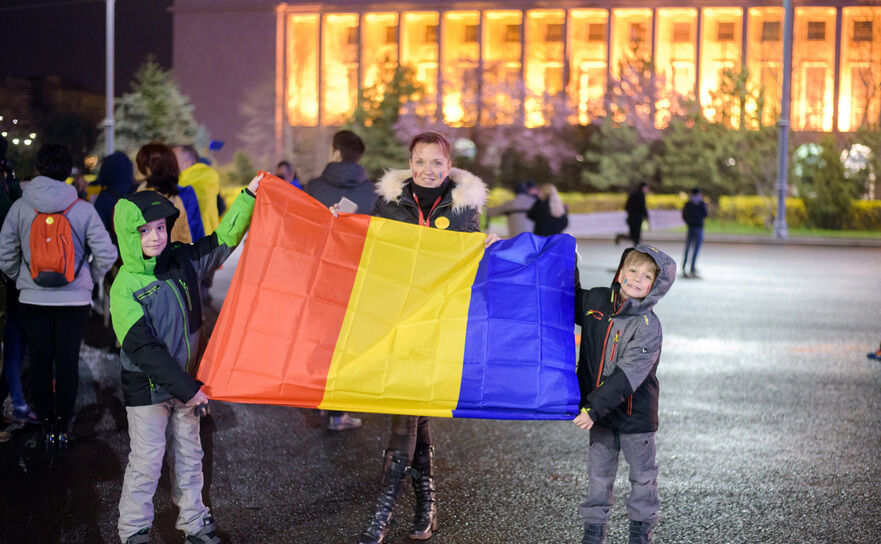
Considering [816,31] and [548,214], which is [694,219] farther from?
[816,31]

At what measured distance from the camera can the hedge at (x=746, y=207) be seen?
39438 mm

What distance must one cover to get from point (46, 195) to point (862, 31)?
223 ft

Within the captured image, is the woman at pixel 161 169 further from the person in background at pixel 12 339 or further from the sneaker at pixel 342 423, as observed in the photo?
the sneaker at pixel 342 423

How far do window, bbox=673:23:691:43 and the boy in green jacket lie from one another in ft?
241

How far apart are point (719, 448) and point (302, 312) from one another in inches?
131

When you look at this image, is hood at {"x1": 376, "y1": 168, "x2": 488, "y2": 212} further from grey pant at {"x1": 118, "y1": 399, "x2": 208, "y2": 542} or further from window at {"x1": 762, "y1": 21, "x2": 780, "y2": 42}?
window at {"x1": 762, "y1": 21, "x2": 780, "y2": 42}

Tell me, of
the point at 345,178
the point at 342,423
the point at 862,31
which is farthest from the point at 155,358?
the point at 862,31

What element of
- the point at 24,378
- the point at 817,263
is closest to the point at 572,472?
the point at 24,378

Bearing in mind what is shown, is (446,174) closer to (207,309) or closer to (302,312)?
(302,312)

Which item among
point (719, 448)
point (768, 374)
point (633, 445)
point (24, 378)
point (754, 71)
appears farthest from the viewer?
point (754, 71)

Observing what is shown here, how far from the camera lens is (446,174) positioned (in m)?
4.62

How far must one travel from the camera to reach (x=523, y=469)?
5969 millimetres

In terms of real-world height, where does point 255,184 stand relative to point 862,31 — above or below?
below

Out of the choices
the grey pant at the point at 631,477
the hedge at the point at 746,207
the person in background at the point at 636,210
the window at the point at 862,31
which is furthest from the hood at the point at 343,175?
the window at the point at 862,31
